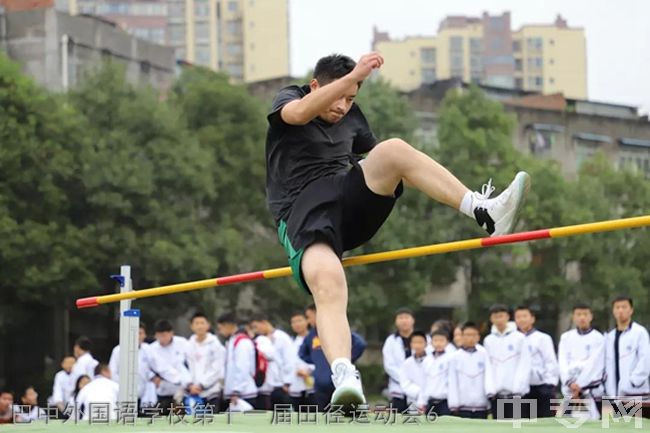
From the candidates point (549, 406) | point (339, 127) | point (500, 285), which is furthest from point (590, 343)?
point (500, 285)

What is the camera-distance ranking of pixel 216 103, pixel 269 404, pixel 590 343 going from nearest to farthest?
pixel 590 343 → pixel 269 404 → pixel 216 103

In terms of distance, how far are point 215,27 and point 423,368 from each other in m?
102

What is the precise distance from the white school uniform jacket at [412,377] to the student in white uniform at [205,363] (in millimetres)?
2130

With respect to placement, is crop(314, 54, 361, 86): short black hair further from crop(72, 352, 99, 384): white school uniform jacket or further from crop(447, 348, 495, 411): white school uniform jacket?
crop(72, 352, 99, 384): white school uniform jacket

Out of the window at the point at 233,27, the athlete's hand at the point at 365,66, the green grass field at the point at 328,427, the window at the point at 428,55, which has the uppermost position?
the window at the point at 233,27

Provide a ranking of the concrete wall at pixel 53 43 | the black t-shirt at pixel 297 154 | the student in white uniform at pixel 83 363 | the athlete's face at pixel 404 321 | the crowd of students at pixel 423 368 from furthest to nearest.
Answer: the concrete wall at pixel 53 43 → the student in white uniform at pixel 83 363 → the athlete's face at pixel 404 321 → the crowd of students at pixel 423 368 → the black t-shirt at pixel 297 154

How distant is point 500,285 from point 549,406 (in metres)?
28.8

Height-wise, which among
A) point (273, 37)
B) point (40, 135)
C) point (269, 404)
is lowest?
point (269, 404)

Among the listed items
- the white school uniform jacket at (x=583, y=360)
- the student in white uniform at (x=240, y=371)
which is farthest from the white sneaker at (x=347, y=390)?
the student in white uniform at (x=240, y=371)

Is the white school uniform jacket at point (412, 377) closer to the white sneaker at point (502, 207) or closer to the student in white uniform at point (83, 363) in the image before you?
the student in white uniform at point (83, 363)

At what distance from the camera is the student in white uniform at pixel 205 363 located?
15.6 metres

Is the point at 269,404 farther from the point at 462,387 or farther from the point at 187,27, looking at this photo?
the point at 187,27

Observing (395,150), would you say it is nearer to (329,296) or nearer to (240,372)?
(329,296)

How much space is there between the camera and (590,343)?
43.9 ft
